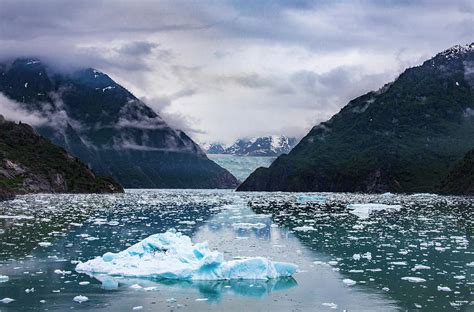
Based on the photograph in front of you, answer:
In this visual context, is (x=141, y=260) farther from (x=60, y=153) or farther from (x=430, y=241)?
(x=60, y=153)

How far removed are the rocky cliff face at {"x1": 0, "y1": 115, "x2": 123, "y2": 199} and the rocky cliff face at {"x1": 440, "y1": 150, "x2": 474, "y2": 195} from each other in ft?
329

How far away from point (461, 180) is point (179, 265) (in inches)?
6059

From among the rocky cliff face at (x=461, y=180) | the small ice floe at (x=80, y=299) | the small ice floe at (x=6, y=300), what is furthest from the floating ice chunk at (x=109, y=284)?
the rocky cliff face at (x=461, y=180)

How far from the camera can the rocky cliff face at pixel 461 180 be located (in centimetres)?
15525

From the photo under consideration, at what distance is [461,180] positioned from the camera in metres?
163

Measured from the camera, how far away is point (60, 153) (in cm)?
18225

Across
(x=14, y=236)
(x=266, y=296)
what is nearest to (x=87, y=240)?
(x=14, y=236)

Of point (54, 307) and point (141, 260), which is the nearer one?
point (54, 307)

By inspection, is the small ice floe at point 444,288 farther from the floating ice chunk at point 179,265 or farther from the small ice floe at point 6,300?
the small ice floe at point 6,300

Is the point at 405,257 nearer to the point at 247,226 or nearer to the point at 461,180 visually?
the point at 247,226

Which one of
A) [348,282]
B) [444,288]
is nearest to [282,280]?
[348,282]

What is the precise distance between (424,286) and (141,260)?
38.0 ft

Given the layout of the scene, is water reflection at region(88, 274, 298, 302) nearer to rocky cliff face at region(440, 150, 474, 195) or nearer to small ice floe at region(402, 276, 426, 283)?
small ice floe at region(402, 276, 426, 283)

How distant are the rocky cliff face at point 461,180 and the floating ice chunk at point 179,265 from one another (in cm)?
13791
